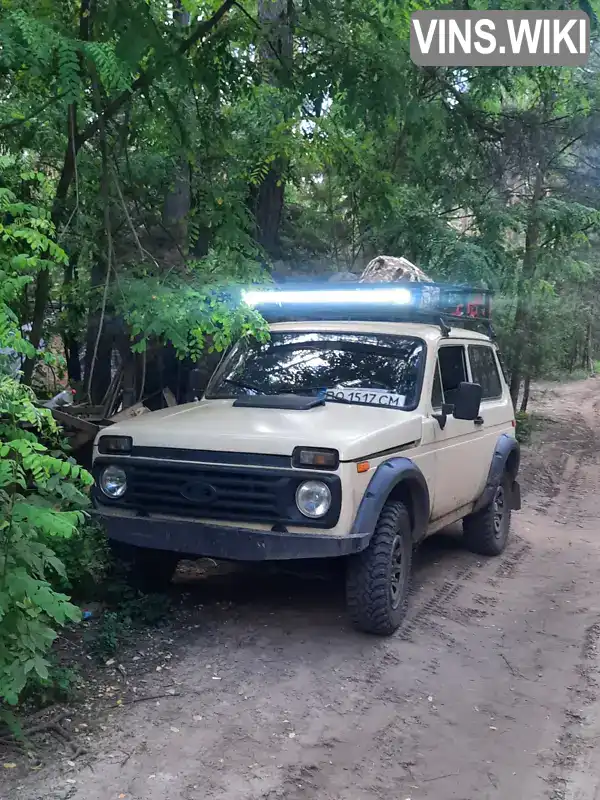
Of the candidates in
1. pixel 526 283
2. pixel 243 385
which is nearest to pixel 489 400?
pixel 243 385

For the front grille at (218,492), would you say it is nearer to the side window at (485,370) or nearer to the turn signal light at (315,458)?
the turn signal light at (315,458)

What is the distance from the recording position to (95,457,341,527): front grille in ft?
14.6

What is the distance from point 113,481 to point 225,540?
90cm

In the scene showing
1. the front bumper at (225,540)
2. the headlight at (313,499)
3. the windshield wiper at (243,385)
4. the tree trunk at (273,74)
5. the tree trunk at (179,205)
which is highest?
the tree trunk at (273,74)

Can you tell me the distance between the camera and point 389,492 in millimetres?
4766

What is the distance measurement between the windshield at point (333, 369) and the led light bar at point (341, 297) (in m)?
0.33

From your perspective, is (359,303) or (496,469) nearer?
(359,303)

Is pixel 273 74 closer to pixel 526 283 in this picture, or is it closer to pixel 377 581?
pixel 377 581

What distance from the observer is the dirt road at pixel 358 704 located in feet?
11.0

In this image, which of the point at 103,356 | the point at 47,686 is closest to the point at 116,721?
the point at 47,686

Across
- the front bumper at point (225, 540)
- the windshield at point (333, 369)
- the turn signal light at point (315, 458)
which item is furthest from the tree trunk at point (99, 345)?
the turn signal light at point (315, 458)

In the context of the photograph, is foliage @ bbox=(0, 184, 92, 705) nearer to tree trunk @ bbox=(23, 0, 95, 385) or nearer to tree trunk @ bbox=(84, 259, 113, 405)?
tree trunk @ bbox=(23, 0, 95, 385)

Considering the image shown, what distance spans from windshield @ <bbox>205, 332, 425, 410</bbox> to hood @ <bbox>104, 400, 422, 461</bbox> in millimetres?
182

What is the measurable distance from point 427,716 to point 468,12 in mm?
5312
